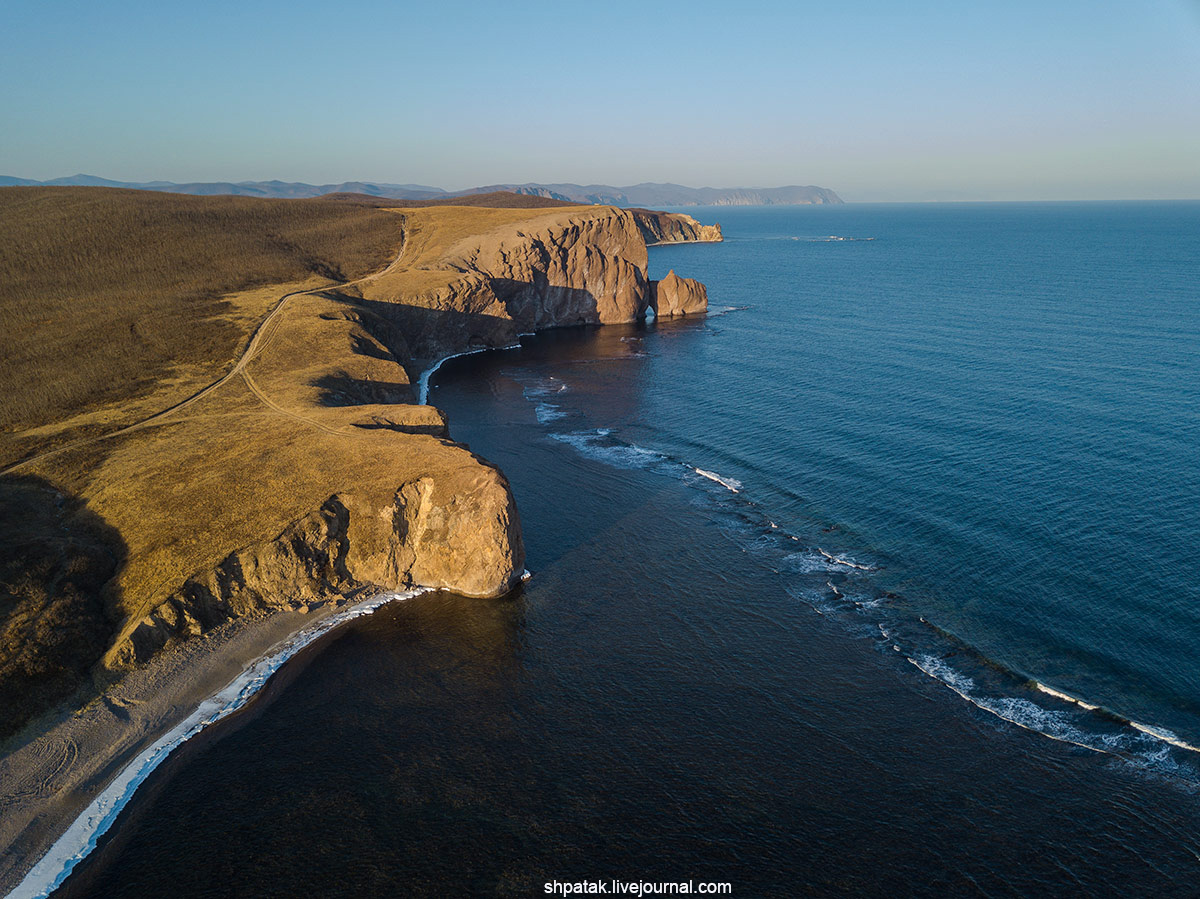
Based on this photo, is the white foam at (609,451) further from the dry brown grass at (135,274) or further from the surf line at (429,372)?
the dry brown grass at (135,274)

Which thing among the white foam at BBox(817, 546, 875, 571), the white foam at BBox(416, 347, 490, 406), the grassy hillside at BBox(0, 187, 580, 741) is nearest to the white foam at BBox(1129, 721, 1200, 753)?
the white foam at BBox(817, 546, 875, 571)

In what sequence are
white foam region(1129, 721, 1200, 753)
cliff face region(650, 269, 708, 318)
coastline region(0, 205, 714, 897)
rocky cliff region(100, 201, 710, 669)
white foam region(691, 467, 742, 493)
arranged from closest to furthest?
1. coastline region(0, 205, 714, 897)
2. white foam region(1129, 721, 1200, 753)
3. rocky cliff region(100, 201, 710, 669)
4. white foam region(691, 467, 742, 493)
5. cliff face region(650, 269, 708, 318)

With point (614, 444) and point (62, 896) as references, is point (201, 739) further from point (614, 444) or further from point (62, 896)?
point (614, 444)

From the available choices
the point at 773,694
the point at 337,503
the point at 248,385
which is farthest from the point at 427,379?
the point at 773,694

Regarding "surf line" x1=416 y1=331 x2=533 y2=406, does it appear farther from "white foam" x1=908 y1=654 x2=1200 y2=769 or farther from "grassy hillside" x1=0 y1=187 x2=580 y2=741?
"white foam" x1=908 y1=654 x2=1200 y2=769

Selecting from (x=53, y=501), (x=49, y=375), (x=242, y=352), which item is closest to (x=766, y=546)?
(x=53, y=501)

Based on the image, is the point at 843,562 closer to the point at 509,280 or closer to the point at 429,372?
the point at 429,372

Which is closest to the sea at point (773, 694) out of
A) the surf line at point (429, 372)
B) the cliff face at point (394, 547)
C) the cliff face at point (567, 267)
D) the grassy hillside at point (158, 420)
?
Result: the cliff face at point (394, 547)
